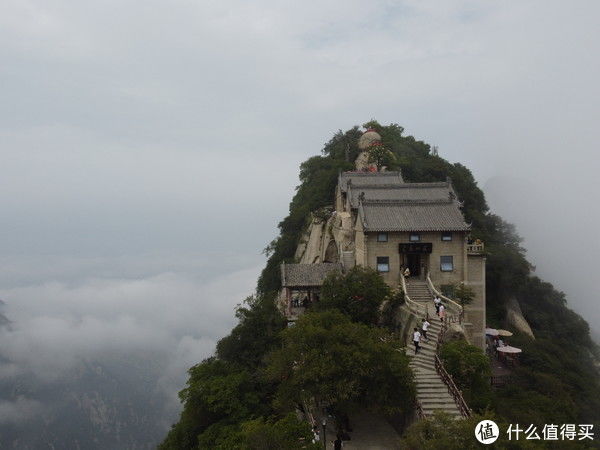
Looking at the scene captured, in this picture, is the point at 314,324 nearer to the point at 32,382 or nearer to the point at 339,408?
the point at 339,408

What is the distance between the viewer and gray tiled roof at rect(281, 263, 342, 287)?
3288cm

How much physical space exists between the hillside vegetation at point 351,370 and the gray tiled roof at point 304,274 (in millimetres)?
2365

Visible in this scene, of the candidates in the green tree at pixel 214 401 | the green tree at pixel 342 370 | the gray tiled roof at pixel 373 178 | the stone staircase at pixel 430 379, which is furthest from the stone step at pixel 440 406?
the gray tiled roof at pixel 373 178

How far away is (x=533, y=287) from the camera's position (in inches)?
1731

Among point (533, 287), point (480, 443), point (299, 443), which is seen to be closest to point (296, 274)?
point (299, 443)

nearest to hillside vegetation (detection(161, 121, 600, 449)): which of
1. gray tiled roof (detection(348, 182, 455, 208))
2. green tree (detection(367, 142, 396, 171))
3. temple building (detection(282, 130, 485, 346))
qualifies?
temple building (detection(282, 130, 485, 346))

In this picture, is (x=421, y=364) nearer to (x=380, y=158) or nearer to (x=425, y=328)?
(x=425, y=328)

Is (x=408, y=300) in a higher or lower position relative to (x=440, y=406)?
higher

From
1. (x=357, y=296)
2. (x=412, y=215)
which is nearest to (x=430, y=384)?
(x=357, y=296)

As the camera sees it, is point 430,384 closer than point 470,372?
Yes

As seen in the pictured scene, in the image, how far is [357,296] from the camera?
2705 cm

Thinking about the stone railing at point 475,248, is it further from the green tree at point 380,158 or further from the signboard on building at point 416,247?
the green tree at point 380,158

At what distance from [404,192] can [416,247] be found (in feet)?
26.3

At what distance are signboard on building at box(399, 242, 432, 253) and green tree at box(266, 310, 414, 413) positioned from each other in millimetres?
14016
